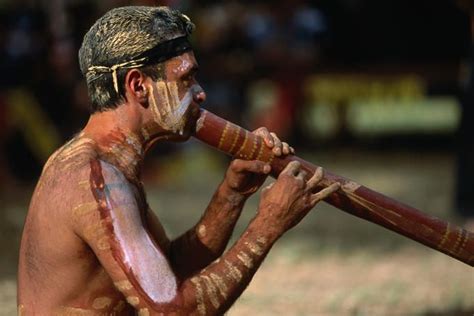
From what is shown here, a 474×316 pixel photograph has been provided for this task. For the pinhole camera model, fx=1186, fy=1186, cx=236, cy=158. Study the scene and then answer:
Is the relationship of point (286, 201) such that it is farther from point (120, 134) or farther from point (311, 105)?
point (311, 105)

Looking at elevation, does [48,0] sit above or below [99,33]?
below

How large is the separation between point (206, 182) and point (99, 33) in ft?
27.8

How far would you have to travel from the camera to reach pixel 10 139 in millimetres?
12562

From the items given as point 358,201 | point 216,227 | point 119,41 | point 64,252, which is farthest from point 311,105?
point 64,252

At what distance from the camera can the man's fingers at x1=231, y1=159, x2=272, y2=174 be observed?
4223mm

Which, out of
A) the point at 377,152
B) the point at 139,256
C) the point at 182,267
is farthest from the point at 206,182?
the point at 139,256

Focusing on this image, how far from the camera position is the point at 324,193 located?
4027mm

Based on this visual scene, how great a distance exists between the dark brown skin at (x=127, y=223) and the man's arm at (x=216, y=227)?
0.34 ft

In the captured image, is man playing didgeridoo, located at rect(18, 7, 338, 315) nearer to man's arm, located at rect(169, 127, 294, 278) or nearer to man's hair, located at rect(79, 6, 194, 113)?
man's hair, located at rect(79, 6, 194, 113)

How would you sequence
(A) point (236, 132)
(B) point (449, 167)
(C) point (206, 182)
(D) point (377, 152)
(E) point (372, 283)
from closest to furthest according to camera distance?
(A) point (236, 132), (E) point (372, 283), (C) point (206, 182), (B) point (449, 167), (D) point (377, 152)

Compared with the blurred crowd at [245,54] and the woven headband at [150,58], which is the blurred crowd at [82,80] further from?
the woven headband at [150,58]

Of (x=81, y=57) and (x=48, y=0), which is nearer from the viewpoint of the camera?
(x=81, y=57)

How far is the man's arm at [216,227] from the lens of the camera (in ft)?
14.4

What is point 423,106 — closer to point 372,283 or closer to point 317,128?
point 317,128
